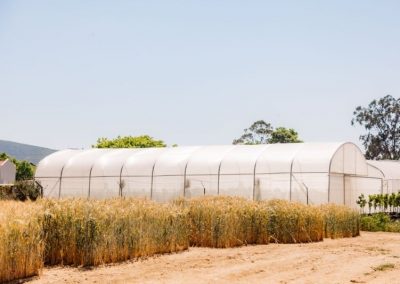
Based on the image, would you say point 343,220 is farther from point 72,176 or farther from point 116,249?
point 72,176

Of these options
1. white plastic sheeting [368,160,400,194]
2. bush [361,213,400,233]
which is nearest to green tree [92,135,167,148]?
white plastic sheeting [368,160,400,194]

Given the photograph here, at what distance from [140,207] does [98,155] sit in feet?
69.4

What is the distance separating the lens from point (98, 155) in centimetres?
3319

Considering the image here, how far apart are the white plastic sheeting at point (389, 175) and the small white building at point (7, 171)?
6347cm

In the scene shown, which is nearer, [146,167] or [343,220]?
[343,220]

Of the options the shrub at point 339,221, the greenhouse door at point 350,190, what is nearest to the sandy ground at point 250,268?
the shrub at point 339,221

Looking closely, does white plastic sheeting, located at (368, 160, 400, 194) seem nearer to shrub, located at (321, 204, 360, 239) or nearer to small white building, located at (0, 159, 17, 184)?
shrub, located at (321, 204, 360, 239)

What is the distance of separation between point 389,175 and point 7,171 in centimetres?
6724

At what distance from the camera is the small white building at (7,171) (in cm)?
8368

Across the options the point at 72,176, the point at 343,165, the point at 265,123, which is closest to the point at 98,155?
the point at 72,176

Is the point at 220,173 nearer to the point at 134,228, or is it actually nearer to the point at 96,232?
the point at 134,228

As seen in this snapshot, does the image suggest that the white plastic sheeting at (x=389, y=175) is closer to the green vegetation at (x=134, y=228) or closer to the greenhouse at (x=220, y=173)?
the greenhouse at (x=220, y=173)

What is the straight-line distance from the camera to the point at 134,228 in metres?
11.9

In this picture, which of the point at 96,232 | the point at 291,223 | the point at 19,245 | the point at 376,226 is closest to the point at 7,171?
the point at 376,226
